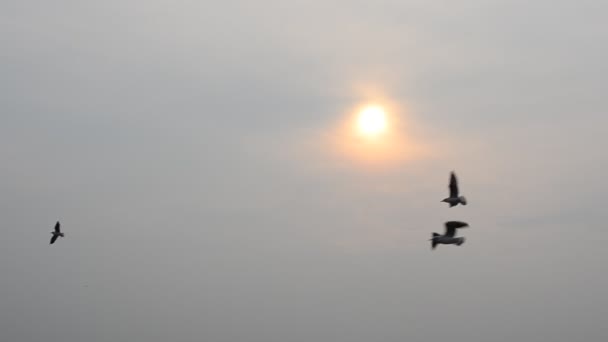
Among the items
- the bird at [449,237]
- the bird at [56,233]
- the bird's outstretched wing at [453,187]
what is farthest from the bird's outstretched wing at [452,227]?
the bird at [56,233]

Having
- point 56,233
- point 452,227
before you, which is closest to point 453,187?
point 452,227

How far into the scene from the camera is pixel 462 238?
95.9m

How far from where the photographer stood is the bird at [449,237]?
9494 cm

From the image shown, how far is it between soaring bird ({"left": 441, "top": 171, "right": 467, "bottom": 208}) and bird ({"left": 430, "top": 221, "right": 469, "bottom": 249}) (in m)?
2.67

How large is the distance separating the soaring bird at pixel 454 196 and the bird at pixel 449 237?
8.75 feet

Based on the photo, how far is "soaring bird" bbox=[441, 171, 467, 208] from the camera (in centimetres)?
9684

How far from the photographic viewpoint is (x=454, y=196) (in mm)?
97938

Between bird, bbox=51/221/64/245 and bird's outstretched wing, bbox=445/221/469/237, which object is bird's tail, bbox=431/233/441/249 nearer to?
bird's outstretched wing, bbox=445/221/469/237

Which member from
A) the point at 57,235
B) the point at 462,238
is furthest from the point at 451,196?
the point at 57,235

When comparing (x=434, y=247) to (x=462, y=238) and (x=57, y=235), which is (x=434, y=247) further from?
(x=57, y=235)

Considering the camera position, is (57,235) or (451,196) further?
(57,235)

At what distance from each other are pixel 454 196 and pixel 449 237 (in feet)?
16.7

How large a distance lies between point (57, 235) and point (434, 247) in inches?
2537

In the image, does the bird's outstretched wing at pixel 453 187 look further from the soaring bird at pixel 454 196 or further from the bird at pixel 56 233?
the bird at pixel 56 233
